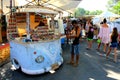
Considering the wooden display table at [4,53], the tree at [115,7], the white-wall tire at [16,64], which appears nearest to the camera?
the white-wall tire at [16,64]

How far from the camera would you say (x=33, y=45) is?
794 cm

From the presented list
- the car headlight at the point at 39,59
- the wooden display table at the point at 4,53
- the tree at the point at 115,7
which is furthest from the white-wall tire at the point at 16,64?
the tree at the point at 115,7

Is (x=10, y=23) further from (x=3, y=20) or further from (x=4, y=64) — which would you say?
(x=3, y=20)

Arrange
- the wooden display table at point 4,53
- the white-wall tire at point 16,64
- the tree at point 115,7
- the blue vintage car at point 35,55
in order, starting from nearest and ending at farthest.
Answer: the blue vintage car at point 35,55
the white-wall tire at point 16,64
the wooden display table at point 4,53
the tree at point 115,7

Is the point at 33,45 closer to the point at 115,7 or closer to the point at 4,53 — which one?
the point at 4,53

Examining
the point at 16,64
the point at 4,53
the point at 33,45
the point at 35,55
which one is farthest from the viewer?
the point at 4,53

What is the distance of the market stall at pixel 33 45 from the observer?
→ 803cm

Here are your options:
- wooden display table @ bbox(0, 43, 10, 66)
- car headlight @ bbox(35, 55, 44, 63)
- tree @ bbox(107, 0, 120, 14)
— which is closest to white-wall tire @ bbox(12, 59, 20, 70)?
car headlight @ bbox(35, 55, 44, 63)

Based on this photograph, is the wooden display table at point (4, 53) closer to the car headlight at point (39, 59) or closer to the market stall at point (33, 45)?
the market stall at point (33, 45)

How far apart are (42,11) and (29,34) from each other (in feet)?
3.22

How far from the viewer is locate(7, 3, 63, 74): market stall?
803 cm

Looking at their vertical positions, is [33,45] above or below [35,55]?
above

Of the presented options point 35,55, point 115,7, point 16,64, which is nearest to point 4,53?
point 16,64

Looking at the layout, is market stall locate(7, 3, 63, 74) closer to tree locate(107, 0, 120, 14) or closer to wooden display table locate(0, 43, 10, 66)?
wooden display table locate(0, 43, 10, 66)
